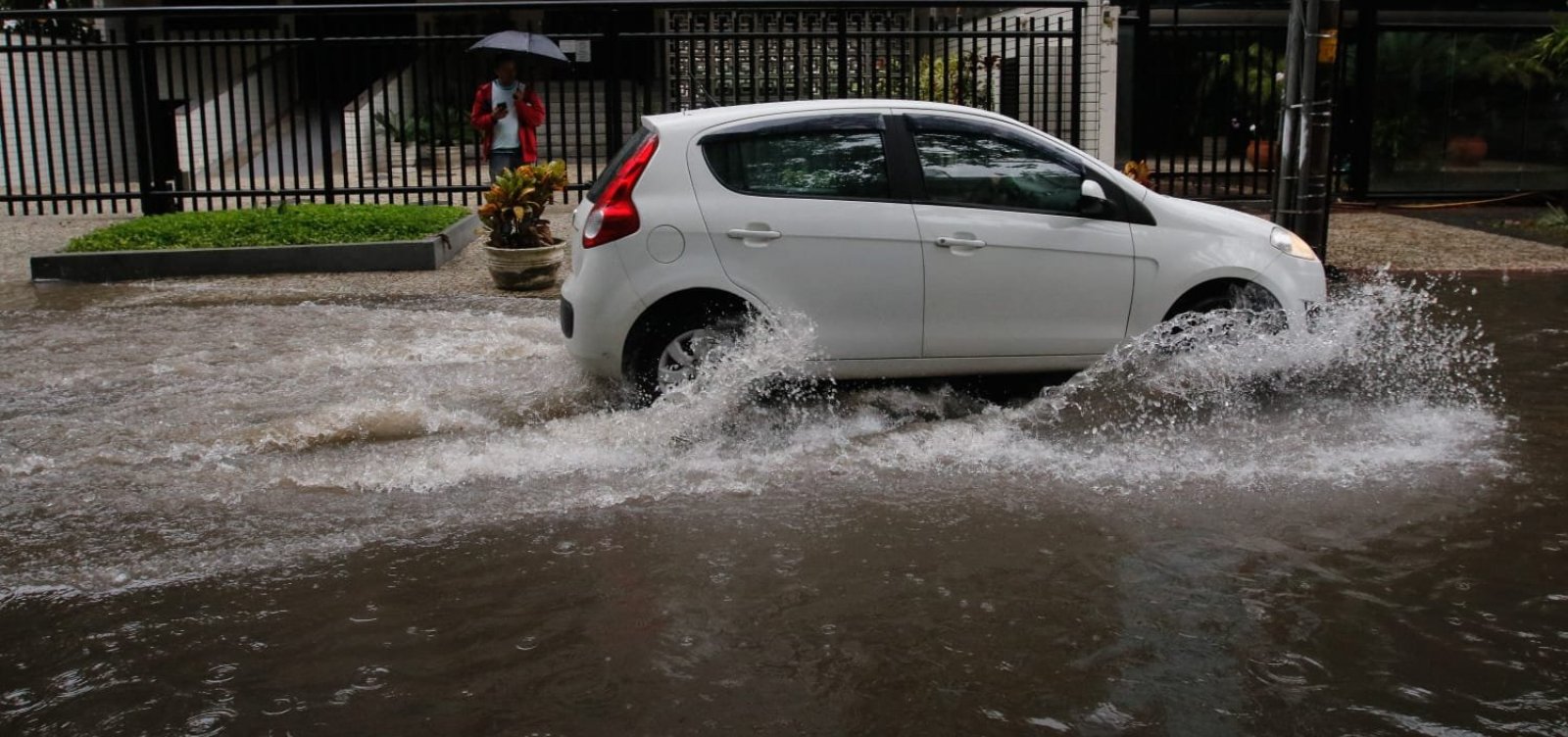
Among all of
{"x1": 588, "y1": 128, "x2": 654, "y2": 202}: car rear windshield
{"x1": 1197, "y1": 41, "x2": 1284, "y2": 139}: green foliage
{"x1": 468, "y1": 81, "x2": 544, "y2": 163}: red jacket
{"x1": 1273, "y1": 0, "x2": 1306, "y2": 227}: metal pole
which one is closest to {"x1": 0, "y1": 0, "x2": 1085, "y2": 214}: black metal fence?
{"x1": 468, "y1": 81, "x2": 544, "y2": 163}: red jacket

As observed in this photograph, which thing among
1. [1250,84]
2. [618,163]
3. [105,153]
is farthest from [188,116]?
[1250,84]

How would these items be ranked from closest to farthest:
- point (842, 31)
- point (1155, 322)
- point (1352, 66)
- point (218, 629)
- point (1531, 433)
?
point (218, 629) < point (1531, 433) < point (1155, 322) < point (842, 31) < point (1352, 66)

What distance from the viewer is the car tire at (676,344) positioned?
700 centimetres

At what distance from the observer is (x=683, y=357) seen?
700 centimetres

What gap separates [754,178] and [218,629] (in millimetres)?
3551

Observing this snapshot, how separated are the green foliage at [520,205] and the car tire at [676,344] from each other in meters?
4.44

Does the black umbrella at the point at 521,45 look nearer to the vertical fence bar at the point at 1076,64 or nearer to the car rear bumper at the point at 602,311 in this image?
the vertical fence bar at the point at 1076,64

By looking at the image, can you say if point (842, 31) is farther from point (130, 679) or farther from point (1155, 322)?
point (130, 679)

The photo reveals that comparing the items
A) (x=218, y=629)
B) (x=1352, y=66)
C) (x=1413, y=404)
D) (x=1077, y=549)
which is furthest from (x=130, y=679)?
(x=1352, y=66)

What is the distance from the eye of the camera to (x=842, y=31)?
1434 centimetres

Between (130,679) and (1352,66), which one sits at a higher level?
(1352,66)

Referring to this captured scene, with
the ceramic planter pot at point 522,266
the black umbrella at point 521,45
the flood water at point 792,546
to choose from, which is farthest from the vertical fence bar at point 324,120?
the flood water at point 792,546

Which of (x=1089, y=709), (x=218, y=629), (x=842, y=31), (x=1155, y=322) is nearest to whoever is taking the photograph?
(x=1089, y=709)

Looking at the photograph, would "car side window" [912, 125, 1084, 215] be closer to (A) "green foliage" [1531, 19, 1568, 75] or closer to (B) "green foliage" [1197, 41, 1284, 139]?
(B) "green foliage" [1197, 41, 1284, 139]
